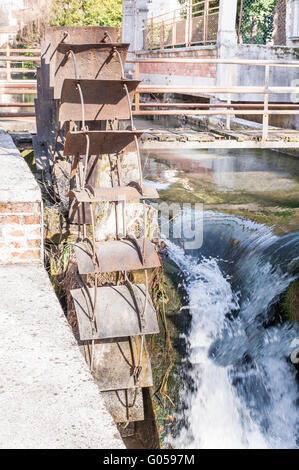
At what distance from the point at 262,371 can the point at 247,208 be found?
140 inches

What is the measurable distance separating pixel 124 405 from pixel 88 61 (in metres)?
3.13

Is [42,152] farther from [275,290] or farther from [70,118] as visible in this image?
[275,290]

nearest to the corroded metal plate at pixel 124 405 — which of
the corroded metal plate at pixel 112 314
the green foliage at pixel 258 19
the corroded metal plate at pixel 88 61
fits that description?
the corroded metal plate at pixel 112 314

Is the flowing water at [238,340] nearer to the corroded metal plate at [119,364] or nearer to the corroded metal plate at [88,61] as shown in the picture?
the corroded metal plate at [119,364]

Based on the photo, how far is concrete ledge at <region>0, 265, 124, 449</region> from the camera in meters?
1.88

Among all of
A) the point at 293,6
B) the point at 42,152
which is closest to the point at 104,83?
the point at 42,152

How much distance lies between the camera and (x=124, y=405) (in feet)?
14.4

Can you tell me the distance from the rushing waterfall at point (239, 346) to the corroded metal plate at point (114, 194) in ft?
5.60

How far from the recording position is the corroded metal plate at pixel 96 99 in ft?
16.5

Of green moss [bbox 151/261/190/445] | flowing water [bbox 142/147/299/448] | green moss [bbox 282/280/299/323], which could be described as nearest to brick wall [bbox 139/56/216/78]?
flowing water [bbox 142/147/299/448]

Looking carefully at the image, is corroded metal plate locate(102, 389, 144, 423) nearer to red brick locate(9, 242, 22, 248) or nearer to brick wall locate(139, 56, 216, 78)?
red brick locate(9, 242, 22, 248)

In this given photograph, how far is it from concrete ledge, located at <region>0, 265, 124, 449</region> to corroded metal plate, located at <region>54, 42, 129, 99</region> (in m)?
3.00

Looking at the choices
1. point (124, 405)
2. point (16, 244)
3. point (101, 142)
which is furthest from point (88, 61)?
point (124, 405)

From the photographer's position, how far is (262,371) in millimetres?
4883
